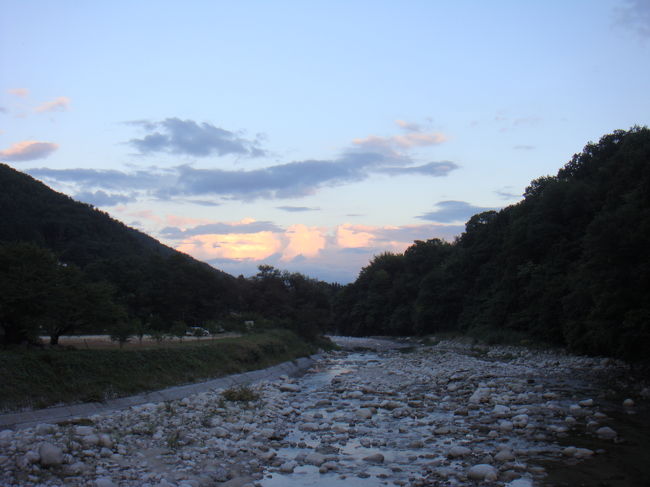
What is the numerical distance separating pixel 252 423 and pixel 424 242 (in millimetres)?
88367

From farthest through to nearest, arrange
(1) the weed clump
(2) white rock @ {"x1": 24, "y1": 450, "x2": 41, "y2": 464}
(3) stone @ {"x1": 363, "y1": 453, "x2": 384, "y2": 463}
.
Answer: (1) the weed clump < (3) stone @ {"x1": 363, "y1": 453, "x2": 384, "y2": 463} < (2) white rock @ {"x1": 24, "y1": 450, "x2": 41, "y2": 464}

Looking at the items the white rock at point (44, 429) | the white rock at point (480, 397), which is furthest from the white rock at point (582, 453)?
the white rock at point (44, 429)

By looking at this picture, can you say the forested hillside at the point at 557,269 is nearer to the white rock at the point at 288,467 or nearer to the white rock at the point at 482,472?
the white rock at the point at 482,472

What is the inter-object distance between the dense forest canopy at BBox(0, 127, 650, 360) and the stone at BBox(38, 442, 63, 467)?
12040mm

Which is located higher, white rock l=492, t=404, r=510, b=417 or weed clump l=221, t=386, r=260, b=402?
white rock l=492, t=404, r=510, b=417

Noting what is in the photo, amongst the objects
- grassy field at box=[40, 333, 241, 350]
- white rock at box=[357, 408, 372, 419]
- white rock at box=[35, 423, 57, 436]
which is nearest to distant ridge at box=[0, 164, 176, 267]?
grassy field at box=[40, 333, 241, 350]

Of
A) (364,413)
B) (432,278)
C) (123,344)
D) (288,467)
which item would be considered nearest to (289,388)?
(364,413)

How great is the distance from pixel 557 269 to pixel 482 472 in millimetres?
37039

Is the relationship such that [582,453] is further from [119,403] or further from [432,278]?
[432,278]

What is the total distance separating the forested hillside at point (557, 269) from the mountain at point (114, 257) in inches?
1105

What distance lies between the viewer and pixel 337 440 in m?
15.4

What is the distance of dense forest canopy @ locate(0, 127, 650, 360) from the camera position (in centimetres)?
2442

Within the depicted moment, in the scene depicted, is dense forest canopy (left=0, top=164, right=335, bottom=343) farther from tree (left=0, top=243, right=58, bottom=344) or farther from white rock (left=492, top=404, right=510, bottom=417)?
white rock (left=492, top=404, right=510, bottom=417)

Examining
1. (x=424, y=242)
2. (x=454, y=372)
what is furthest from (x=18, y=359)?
(x=424, y=242)
